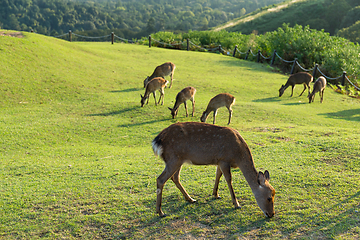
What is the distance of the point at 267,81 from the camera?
69.9ft

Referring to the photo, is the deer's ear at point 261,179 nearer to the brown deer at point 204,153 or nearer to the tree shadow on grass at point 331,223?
the brown deer at point 204,153

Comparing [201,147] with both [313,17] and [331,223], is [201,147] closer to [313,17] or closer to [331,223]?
[331,223]

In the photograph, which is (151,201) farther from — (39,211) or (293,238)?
(293,238)

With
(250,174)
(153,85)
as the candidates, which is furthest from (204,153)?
(153,85)

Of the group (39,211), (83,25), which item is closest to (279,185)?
(39,211)

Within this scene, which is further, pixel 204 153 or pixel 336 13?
pixel 336 13

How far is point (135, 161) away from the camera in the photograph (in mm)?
8391

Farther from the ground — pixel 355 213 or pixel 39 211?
pixel 355 213

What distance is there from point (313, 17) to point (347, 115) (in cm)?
6966

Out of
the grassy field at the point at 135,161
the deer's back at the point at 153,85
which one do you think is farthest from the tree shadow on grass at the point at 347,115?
the deer's back at the point at 153,85

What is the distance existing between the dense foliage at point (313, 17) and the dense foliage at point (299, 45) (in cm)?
3785

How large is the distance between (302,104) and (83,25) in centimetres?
11936

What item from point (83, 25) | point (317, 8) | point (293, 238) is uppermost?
point (317, 8)

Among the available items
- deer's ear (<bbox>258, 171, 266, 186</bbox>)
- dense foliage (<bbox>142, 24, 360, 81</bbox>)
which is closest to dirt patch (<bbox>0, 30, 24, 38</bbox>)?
dense foliage (<bbox>142, 24, 360, 81</bbox>)
